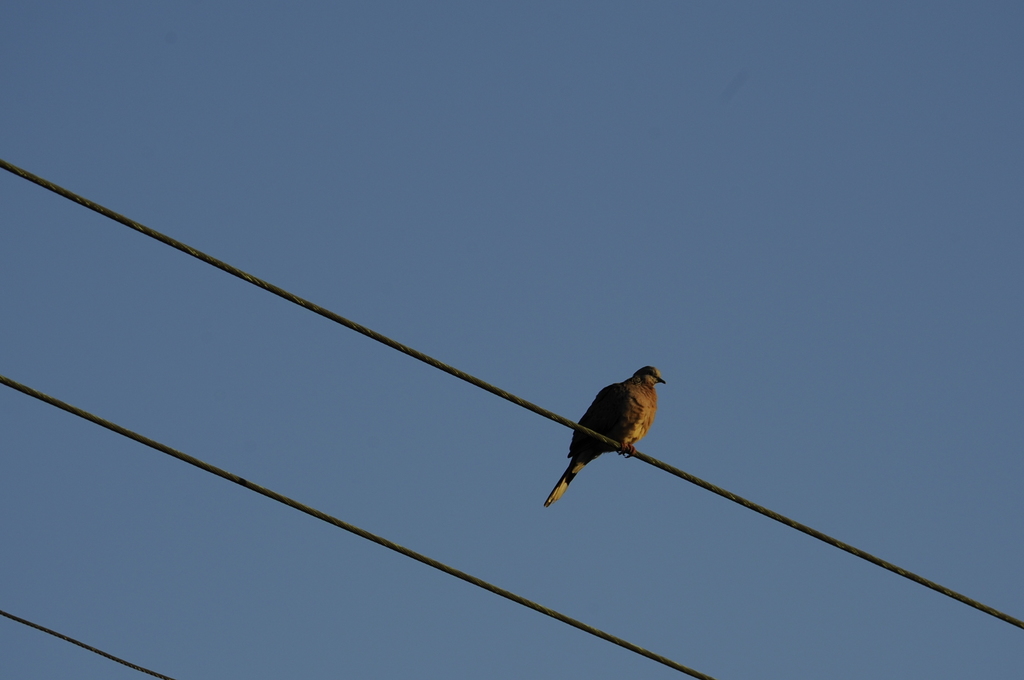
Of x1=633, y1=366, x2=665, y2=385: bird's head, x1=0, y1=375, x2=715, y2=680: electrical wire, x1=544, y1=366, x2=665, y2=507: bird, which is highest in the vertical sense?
x1=633, y1=366, x2=665, y2=385: bird's head

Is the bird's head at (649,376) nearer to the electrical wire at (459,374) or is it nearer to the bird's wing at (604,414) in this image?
the bird's wing at (604,414)

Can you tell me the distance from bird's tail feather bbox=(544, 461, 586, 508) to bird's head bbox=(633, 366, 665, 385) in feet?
3.87

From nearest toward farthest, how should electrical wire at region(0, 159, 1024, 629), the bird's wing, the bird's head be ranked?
electrical wire at region(0, 159, 1024, 629) < the bird's wing < the bird's head

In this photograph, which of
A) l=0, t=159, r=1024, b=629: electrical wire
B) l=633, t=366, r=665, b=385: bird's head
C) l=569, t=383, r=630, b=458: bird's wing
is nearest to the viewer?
l=0, t=159, r=1024, b=629: electrical wire

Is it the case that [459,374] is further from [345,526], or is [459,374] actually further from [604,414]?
[604,414]

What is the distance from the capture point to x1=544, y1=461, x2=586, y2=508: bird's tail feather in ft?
34.9

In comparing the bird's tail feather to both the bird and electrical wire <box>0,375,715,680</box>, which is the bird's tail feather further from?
electrical wire <box>0,375,715,680</box>

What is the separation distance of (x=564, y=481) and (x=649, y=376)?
1498 mm

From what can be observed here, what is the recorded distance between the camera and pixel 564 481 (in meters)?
10.8

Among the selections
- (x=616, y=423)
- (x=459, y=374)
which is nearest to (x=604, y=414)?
(x=616, y=423)

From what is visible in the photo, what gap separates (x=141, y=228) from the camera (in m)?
4.96

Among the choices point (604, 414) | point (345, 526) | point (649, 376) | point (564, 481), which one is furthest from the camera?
point (649, 376)

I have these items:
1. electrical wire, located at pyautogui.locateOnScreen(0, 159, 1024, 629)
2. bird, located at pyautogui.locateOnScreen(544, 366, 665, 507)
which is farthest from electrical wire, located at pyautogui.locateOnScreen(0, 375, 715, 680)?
bird, located at pyautogui.locateOnScreen(544, 366, 665, 507)

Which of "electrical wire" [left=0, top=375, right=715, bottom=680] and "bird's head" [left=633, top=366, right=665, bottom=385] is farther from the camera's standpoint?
"bird's head" [left=633, top=366, right=665, bottom=385]
